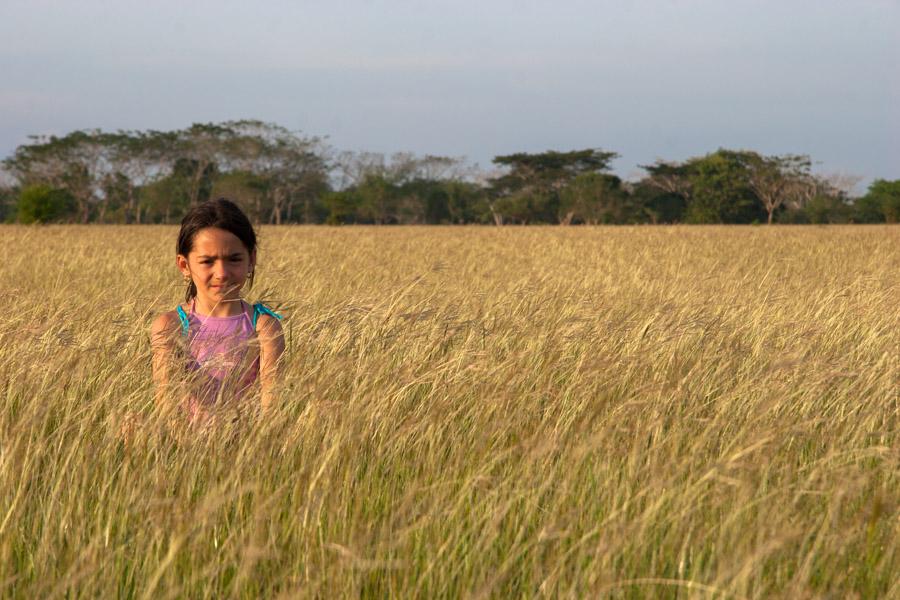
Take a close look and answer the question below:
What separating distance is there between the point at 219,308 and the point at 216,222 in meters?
0.29

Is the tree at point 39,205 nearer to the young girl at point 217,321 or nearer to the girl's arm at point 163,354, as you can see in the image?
the young girl at point 217,321

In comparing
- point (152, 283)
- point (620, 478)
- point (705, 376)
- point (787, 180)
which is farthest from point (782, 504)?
point (787, 180)

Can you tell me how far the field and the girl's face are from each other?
312 millimetres

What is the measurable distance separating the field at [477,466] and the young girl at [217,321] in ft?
0.48

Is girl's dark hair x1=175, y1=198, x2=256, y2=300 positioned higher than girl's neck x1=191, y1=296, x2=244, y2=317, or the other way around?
girl's dark hair x1=175, y1=198, x2=256, y2=300

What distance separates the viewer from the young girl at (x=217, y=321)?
272cm

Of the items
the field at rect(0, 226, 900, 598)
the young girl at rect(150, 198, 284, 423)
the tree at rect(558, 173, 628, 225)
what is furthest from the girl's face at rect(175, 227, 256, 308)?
the tree at rect(558, 173, 628, 225)

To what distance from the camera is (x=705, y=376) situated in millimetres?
3180

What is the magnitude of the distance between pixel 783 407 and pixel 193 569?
2011mm

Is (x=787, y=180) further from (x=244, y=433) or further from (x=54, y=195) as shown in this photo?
(x=244, y=433)

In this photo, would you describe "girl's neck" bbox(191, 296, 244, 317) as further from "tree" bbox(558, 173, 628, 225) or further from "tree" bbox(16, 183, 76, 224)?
"tree" bbox(558, 173, 628, 225)

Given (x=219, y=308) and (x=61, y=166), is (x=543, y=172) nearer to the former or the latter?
(x=61, y=166)

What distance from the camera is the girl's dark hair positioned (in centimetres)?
296

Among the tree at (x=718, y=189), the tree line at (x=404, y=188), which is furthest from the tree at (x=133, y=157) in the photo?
the tree at (x=718, y=189)
